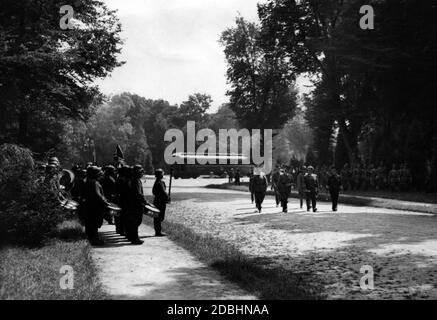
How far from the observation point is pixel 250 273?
8930mm

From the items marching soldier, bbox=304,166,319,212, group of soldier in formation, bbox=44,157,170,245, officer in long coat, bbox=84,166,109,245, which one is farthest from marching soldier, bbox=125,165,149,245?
marching soldier, bbox=304,166,319,212

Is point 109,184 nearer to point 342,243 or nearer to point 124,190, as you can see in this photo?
point 124,190

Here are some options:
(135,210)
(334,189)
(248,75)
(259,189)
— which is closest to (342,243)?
(135,210)

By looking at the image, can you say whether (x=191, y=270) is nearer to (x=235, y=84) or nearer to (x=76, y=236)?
(x=76, y=236)

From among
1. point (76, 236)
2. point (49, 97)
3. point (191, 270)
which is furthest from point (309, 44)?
point (191, 270)

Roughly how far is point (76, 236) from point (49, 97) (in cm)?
964

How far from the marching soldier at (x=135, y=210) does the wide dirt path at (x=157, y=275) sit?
11.8 inches

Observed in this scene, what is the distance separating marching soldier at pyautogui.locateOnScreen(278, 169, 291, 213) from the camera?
21.0 meters

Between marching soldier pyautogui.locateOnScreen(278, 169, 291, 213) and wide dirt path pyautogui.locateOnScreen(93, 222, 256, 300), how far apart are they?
947 cm

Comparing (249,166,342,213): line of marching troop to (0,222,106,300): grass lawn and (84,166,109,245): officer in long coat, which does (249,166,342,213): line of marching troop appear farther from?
(0,222,106,300): grass lawn

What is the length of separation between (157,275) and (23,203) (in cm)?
480

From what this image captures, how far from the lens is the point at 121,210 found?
42.7 feet

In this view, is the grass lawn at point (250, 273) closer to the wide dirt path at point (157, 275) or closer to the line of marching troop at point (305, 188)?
the wide dirt path at point (157, 275)

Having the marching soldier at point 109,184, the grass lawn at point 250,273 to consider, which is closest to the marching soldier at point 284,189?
the marching soldier at point 109,184
